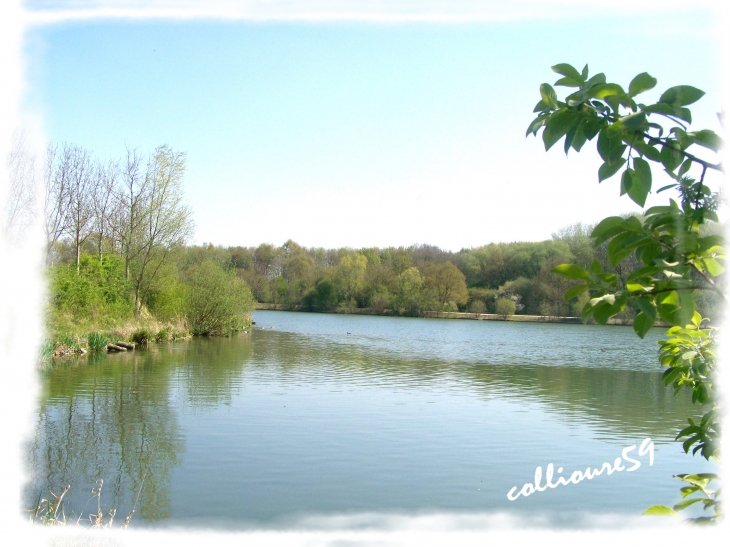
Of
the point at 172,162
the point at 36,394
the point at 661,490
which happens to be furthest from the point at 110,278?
the point at 661,490

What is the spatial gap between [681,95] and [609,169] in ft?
0.67

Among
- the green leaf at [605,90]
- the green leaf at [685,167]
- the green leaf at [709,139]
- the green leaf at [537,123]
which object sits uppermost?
the green leaf at [605,90]

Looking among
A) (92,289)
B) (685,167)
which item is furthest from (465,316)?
(685,167)

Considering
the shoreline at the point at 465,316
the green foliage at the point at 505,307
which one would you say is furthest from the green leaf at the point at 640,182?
the green foliage at the point at 505,307

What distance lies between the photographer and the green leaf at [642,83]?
133cm

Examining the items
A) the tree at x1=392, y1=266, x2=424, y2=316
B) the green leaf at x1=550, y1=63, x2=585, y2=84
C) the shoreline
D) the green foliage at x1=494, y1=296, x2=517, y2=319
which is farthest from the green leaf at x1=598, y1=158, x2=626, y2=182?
the tree at x1=392, y1=266, x2=424, y2=316

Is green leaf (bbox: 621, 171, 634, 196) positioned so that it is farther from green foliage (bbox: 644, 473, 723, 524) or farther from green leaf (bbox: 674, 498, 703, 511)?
green leaf (bbox: 674, 498, 703, 511)

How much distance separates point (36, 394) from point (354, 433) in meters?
6.38

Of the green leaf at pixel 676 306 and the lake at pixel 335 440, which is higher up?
the green leaf at pixel 676 306

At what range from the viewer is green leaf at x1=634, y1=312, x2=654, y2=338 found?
4.17 ft

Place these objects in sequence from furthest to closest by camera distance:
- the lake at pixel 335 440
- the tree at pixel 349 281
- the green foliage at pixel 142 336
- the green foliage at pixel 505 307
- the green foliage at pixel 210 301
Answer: the tree at pixel 349 281 → the green foliage at pixel 505 307 → the green foliage at pixel 210 301 → the green foliage at pixel 142 336 → the lake at pixel 335 440

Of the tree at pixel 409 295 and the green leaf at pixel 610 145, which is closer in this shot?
the green leaf at pixel 610 145

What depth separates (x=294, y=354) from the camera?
22109mm

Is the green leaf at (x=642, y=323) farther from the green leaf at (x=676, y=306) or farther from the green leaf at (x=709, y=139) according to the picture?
the green leaf at (x=709, y=139)
